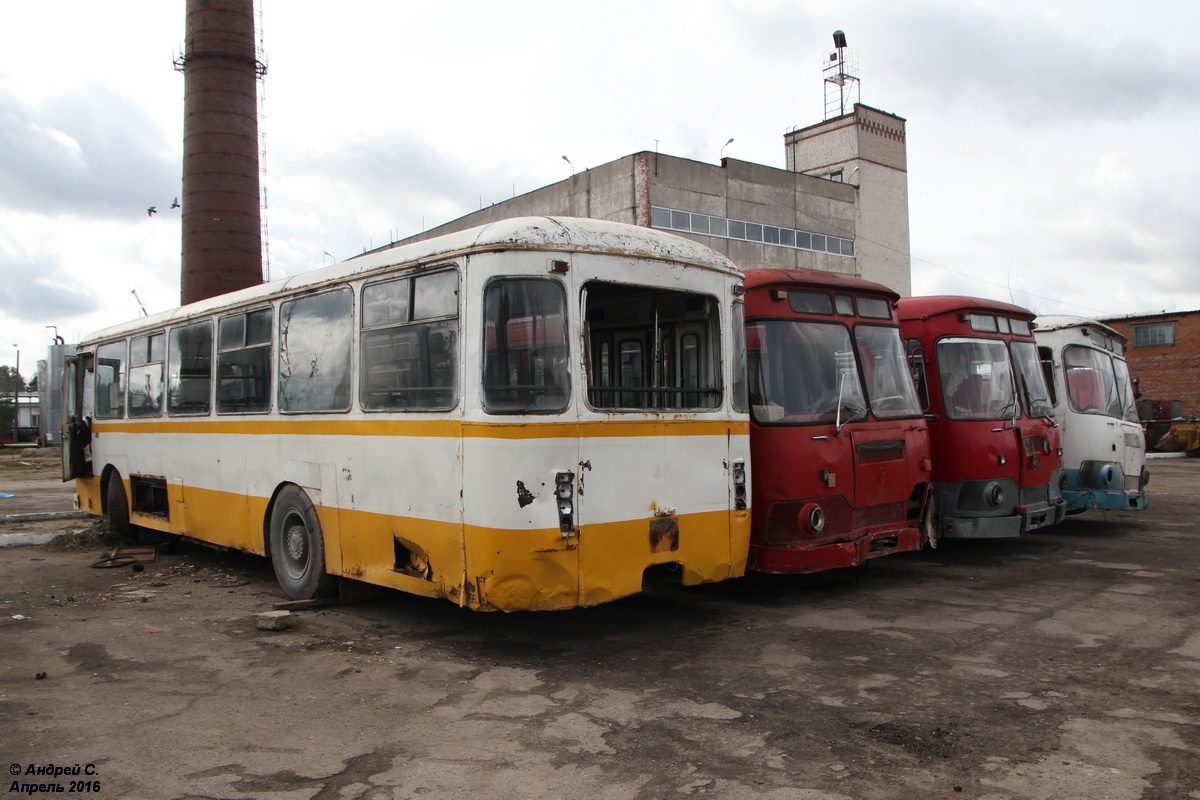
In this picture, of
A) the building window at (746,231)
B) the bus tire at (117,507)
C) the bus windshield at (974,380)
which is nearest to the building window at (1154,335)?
the building window at (746,231)

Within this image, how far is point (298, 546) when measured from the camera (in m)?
8.03

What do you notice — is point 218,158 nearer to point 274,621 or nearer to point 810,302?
point 274,621

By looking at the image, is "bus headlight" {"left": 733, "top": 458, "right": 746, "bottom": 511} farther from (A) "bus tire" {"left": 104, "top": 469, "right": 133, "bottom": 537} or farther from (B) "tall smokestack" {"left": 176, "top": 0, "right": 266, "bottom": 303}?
(B) "tall smokestack" {"left": 176, "top": 0, "right": 266, "bottom": 303}

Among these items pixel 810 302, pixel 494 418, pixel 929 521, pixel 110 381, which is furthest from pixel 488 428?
pixel 110 381

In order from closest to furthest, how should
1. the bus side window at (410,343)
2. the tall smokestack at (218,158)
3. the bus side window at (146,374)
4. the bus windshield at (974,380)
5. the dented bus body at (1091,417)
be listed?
the bus side window at (410,343)
the bus windshield at (974,380)
the bus side window at (146,374)
the dented bus body at (1091,417)
the tall smokestack at (218,158)

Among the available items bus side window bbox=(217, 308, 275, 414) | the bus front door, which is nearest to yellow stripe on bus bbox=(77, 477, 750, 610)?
bus side window bbox=(217, 308, 275, 414)

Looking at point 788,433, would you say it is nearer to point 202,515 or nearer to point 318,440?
point 318,440

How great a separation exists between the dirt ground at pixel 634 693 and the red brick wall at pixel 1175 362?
32.5 m

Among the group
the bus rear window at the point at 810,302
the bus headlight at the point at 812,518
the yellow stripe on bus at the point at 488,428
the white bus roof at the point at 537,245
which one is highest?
the white bus roof at the point at 537,245

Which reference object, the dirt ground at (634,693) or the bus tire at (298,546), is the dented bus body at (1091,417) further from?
the bus tire at (298,546)

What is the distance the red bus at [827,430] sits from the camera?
7418 millimetres

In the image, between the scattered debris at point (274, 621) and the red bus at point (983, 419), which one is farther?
the red bus at point (983, 419)

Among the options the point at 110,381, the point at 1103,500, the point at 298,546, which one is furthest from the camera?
the point at 110,381

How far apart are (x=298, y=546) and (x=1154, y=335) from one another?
3885 centimetres
